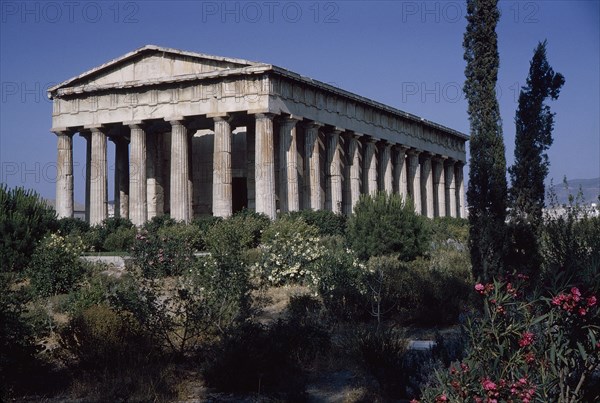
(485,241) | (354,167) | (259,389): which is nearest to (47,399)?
(259,389)

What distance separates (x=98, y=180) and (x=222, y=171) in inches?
282

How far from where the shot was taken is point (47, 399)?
26.9 feet

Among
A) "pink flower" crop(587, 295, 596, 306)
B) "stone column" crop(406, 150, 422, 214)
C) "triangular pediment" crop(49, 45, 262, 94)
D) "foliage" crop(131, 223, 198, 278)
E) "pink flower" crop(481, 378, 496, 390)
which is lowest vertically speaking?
"pink flower" crop(481, 378, 496, 390)

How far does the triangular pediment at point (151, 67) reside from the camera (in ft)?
100

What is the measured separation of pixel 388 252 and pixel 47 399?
14986mm

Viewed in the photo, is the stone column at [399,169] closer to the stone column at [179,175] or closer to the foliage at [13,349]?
the stone column at [179,175]

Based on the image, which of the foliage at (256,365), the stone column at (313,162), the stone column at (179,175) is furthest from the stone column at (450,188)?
the foliage at (256,365)

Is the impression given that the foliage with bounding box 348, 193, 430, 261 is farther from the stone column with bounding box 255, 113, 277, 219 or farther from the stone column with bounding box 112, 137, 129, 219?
the stone column with bounding box 112, 137, 129, 219

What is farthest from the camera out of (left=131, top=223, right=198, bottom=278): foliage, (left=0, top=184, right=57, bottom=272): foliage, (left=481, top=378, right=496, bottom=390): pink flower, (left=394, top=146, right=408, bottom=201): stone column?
(left=394, top=146, right=408, bottom=201): stone column

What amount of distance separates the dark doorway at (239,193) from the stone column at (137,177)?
6101 mm

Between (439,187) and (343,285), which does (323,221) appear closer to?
(343,285)

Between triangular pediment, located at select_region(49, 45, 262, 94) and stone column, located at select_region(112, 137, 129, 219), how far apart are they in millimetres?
4805

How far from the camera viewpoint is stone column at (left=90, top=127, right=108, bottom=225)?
33312 millimetres

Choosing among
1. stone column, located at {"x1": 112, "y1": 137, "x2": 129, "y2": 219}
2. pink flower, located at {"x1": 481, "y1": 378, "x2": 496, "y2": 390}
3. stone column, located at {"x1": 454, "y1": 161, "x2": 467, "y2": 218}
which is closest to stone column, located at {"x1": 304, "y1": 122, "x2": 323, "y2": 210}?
stone column, located at {"x1": 112, "y1": 137, "x2": 129, "y2": 219}
